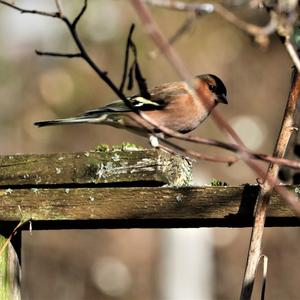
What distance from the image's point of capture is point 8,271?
11.0ft

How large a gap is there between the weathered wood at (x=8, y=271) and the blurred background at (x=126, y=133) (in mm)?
7530

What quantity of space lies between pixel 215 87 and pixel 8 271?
3.51 meters

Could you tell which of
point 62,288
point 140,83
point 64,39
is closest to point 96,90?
point 64,39

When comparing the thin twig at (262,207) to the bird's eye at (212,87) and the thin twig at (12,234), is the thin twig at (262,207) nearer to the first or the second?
the thin twig at (12,234)

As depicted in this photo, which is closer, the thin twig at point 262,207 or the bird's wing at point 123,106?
the thin twig at point 262,207

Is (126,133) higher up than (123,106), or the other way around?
(126,133)

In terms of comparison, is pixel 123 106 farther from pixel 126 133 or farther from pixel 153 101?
pixel 126 133

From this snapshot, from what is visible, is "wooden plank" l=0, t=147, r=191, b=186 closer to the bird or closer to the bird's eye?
the bird

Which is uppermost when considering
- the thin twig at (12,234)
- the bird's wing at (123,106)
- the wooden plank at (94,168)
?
the bird's wing at (123,106)

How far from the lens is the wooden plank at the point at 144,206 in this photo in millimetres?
3135

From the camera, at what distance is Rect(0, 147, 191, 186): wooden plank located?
3.20 m

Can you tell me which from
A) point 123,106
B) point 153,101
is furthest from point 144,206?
point 153,101

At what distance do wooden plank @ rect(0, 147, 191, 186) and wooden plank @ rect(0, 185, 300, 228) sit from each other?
37 mm

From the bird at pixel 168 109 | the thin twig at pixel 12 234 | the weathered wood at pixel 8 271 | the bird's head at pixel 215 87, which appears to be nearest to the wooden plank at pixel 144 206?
the thin twig at pixel 12 234
